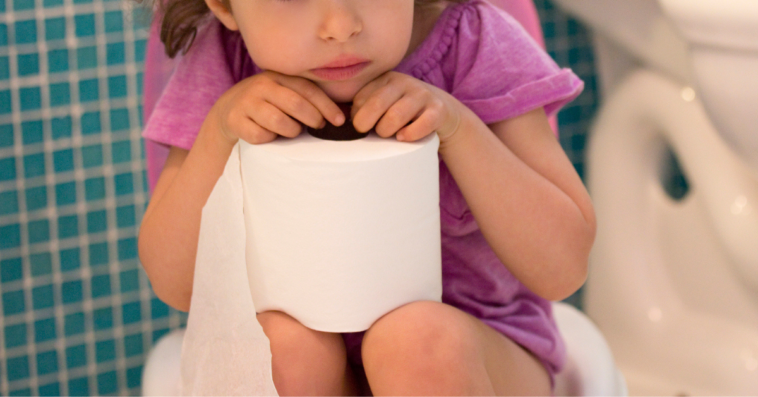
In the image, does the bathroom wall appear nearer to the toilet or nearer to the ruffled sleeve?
the ruffled sleeve

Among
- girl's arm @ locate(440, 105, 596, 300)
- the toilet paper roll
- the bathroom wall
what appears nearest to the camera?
the toilet paper roll

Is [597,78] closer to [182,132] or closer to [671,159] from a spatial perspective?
[671,159]

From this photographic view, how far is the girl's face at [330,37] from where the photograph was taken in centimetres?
47

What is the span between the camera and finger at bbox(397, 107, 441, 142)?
46cm

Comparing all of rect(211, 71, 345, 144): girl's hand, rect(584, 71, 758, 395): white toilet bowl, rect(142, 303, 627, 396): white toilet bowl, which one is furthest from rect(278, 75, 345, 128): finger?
rect(584, 71, 758, 395): white toilet bowl

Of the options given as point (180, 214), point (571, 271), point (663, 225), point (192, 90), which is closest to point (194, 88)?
point (192, 90)

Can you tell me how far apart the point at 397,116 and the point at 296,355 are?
18 centimetres

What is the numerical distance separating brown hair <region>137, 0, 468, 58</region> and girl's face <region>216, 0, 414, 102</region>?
0.14 m

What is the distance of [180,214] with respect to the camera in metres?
0.59

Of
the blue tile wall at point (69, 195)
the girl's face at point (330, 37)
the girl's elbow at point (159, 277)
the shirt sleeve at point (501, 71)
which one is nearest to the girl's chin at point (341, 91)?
the girl's face at point (330, 37)

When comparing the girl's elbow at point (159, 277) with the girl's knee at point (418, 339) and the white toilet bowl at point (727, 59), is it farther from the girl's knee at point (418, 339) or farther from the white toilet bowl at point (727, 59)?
the white toilet bowl at point (727, 59)

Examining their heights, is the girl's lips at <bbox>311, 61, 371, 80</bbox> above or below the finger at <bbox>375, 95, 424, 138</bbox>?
above

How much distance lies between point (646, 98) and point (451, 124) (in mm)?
590

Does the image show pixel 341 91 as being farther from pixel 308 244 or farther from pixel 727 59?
pixel 727 59
